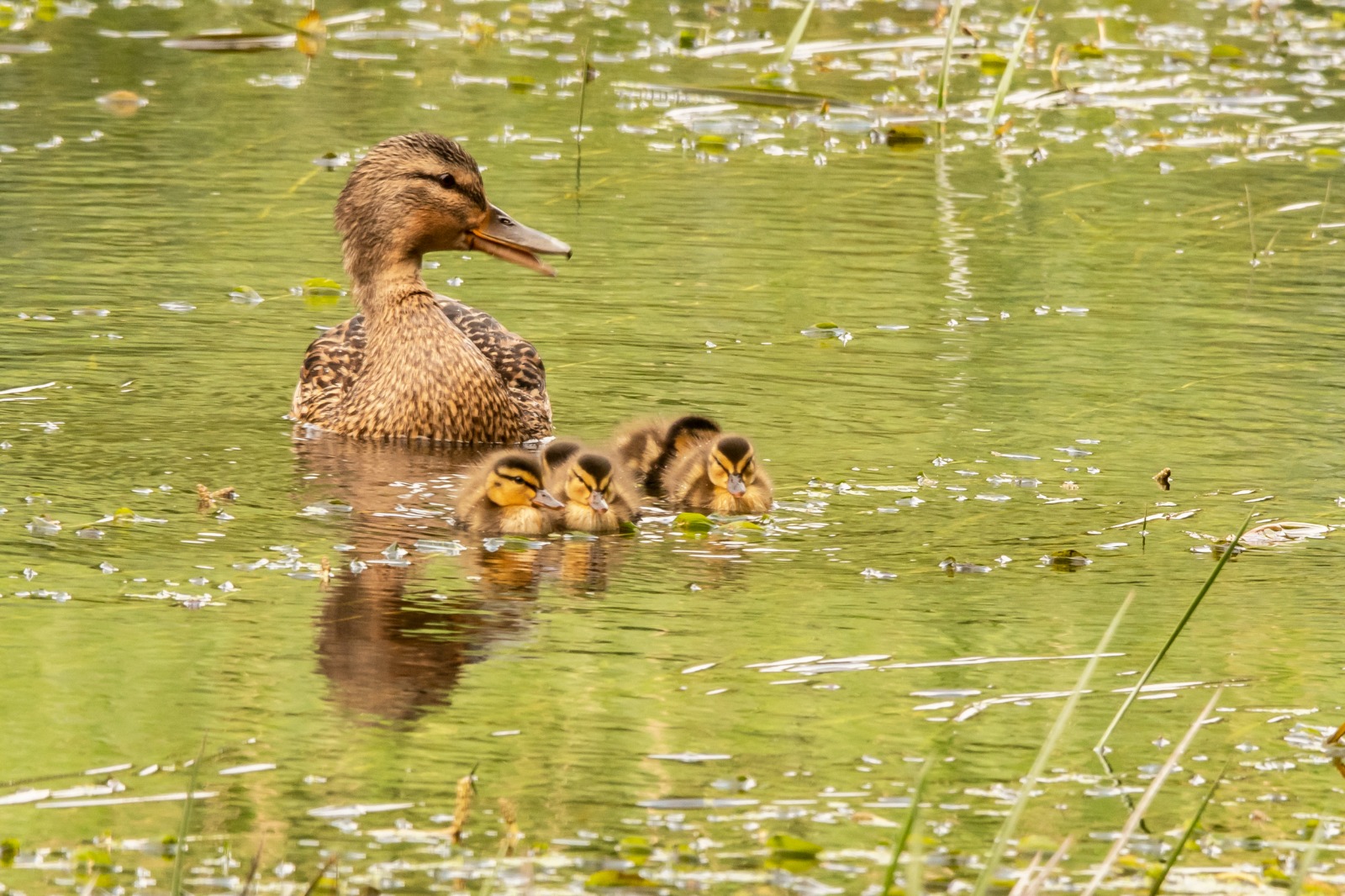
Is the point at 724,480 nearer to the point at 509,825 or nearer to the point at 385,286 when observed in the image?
the point at 385,286

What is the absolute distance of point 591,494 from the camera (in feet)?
22.4

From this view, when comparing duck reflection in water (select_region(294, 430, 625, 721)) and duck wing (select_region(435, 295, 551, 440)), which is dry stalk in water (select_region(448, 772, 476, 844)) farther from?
duck wing (select_region(435, 295, 551, 440))

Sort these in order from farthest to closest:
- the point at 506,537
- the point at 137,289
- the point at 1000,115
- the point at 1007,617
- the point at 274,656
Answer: the point at 1000,115, the point at 137,289, the point at 506,537, the point at 1007,617, the point at 274,656

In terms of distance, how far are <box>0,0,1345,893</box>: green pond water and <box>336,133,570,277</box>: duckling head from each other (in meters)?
0.67

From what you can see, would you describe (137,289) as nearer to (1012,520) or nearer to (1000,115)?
(1012,520)

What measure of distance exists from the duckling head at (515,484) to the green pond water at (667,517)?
19cm

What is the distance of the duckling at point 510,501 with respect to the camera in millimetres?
6789

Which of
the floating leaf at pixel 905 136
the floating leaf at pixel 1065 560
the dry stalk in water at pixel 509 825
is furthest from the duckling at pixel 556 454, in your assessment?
the floating leaf at pixel 905 136

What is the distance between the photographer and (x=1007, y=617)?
Answer: 598 centimetres

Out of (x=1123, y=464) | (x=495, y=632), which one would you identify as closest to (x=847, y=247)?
(x=1123, y=464)

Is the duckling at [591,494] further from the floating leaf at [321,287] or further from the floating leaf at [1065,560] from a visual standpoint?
→ the floating leaf at [321,287]

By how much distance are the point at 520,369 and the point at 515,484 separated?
179 cm

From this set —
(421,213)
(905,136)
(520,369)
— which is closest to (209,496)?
(520,369)

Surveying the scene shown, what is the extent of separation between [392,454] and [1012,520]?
2359 millimetres
